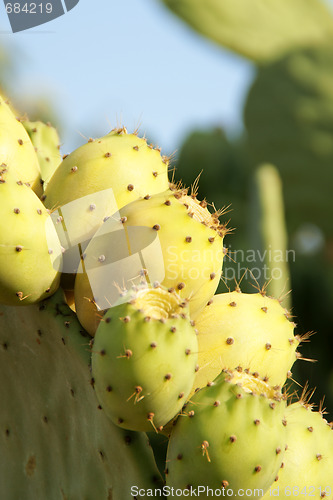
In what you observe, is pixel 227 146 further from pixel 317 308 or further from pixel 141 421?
pixel 141 421

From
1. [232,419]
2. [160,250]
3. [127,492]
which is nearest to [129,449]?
[127,492]

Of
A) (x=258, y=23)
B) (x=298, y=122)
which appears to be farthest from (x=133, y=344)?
(x=258, y=23)

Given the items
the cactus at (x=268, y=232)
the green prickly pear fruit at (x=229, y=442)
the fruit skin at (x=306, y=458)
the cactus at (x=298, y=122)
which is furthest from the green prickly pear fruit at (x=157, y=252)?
the cactus at (x=298, y=122)

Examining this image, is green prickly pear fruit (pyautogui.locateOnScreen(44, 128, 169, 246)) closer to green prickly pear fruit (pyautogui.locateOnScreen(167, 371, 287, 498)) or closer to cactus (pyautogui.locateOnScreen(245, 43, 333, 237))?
green prickly pear fruit (pyautogui.locateOnScreen(167, 371, 287, 498))

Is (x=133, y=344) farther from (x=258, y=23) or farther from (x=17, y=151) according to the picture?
(x=258, y=23)

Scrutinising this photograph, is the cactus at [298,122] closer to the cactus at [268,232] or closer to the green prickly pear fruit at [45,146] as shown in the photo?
the cactus at [268,232]

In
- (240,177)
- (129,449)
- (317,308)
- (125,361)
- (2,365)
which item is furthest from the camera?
(240,177)
